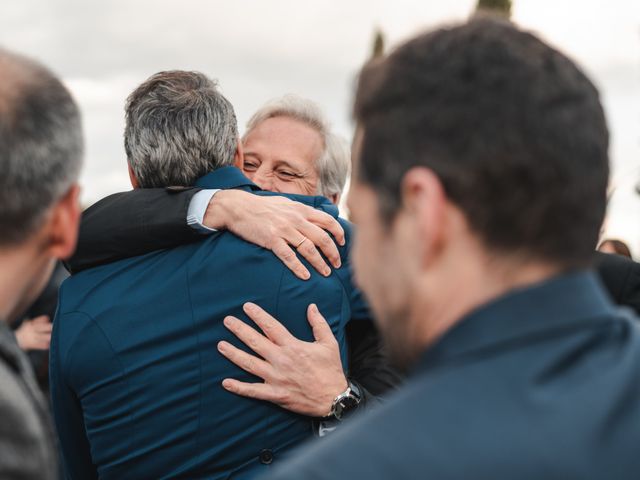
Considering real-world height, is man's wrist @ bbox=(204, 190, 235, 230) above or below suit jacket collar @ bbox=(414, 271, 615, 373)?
below

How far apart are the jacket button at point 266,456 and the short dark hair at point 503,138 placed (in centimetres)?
136

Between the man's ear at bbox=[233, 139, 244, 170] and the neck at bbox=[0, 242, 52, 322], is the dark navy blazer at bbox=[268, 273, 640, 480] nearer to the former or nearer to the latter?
the neck at bbox=[0, 242, 52, 322]

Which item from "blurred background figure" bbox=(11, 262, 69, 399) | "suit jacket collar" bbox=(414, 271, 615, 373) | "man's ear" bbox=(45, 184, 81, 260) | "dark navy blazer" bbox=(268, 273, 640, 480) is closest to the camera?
"dark navy blazer" bbox=(268, 273, 640, 480)

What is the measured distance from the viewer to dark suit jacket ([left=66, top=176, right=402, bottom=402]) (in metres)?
2.62

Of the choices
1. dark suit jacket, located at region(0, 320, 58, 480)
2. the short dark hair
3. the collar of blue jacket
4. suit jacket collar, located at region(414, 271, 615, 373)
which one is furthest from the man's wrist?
suit jacket collar, located at region(414, 271, 615, 373)

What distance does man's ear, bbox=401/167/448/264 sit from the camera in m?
1.28

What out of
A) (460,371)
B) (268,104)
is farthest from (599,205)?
(268,104)

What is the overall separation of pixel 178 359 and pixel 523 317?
148cm

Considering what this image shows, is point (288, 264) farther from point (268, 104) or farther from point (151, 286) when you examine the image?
point (268, 104)

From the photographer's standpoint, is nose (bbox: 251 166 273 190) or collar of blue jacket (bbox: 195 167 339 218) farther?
nose (bbox: 251 166 273 190)

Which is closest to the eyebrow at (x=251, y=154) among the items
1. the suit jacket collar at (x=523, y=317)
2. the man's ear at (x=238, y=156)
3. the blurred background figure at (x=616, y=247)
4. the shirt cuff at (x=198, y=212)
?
the man's ear at (x=238, y=156)

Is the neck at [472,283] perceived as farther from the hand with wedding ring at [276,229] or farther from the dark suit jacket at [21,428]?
the hand with wedding ring at [276,229]

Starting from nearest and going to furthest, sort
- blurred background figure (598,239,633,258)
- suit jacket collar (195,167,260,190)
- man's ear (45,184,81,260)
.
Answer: man's ear (45,184,81,260)
suit jacket collar (195,167,260,190)
blurred background figure (598,239,633,258)

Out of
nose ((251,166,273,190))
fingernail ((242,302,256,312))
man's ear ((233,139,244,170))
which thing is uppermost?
man's ear ((233,139,244,170))
